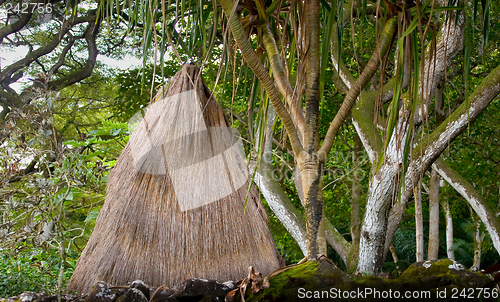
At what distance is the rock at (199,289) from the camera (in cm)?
173

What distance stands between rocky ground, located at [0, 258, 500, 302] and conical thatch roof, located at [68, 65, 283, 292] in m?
0.25

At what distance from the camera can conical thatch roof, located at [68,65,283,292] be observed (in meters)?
2.06

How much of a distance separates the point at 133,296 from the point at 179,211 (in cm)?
55

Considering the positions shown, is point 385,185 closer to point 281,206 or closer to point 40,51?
point 281,206

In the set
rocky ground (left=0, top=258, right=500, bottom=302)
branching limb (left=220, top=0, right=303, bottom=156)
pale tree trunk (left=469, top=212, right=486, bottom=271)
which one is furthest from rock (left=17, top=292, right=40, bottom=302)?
pale tree trunk (left=469, top=212, right=486, bottom=271)

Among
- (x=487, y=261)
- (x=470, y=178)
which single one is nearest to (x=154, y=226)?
(x=470, y=178)

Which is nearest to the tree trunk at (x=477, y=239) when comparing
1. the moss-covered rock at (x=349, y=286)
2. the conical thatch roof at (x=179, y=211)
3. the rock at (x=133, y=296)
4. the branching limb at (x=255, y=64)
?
the moss-covered rock at (x=349, y=286)

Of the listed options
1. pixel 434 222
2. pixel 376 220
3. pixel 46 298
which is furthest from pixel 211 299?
pixel 434 222

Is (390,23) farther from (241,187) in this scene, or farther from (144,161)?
(144,161)

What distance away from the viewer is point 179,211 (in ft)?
7.02

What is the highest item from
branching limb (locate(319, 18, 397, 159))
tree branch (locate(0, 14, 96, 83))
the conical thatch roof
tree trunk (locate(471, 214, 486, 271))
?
tree branch (locate(0, 14, 96, 83))

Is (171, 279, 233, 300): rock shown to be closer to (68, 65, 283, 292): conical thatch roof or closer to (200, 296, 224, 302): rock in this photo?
(200, 296, 224, 302): rock

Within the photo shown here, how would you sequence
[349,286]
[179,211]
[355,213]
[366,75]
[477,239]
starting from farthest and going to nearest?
[477,239] → [355,213] → [179,211] → [366,75] → [349,286]

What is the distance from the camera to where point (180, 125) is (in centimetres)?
227
